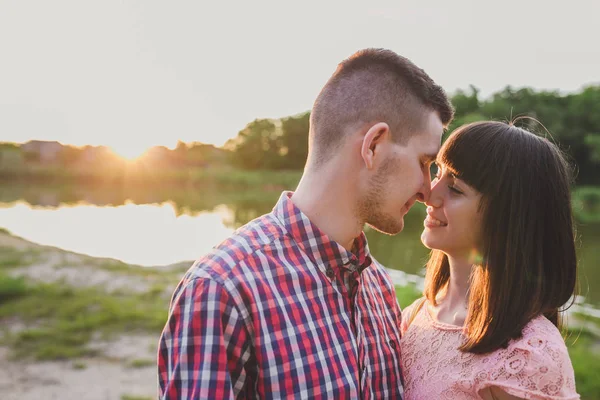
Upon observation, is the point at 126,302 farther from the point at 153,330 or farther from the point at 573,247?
the point at 573,247

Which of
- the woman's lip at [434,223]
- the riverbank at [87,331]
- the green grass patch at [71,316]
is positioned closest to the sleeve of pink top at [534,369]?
the woman's lip at [434,223]

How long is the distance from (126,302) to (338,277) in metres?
5.41

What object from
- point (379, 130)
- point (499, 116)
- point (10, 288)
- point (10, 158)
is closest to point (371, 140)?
point (379, 130)

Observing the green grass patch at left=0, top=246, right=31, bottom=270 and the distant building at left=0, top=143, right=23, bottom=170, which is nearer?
the green grass patch at left=0, top=246, right=31, bottom=270

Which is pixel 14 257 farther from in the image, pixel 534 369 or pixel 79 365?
pixel 534 369

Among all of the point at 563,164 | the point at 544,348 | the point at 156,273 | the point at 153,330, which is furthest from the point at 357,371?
the point at 156,273

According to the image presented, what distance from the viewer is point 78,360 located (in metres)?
4.88

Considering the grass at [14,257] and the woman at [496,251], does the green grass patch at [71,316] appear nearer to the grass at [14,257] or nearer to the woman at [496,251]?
the grass at [14,257]

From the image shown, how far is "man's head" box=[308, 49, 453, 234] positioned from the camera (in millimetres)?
1757

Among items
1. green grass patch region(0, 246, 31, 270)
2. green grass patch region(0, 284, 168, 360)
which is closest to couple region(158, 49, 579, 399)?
green grass patch region(0, 284, 168, 360)

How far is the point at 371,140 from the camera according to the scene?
1729 millimetres

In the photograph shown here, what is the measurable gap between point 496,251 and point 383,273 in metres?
0.43

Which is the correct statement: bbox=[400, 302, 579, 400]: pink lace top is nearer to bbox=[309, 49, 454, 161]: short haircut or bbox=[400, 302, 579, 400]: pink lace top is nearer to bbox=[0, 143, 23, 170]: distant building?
bbox=[309, 49, 454, 161]: short haircut

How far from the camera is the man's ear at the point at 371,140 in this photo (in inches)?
67.9
